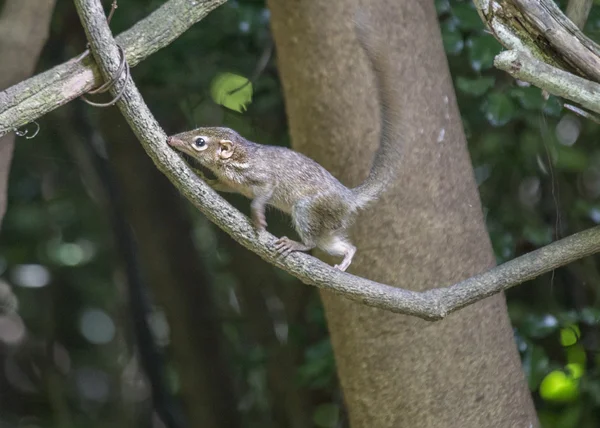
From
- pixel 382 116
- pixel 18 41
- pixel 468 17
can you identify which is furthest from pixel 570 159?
pixel 18 41

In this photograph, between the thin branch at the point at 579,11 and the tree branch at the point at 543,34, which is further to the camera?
the thin branch at the point at 579,11

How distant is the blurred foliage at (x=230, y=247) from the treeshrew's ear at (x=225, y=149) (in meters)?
0.84

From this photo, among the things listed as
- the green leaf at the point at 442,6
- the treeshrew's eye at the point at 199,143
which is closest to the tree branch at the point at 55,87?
the treeshrew's eye at the point at 199,143

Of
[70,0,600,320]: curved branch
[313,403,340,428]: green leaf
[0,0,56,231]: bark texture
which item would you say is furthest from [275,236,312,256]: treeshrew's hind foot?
[313,403,340,428]: green leaf

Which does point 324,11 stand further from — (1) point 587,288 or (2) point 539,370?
(1) point 587,288

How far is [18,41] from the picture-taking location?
2426 mm

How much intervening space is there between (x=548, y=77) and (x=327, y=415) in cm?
188

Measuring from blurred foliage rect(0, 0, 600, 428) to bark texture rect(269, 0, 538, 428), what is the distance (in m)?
0.19

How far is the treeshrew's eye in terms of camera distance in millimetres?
1809

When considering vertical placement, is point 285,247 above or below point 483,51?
above

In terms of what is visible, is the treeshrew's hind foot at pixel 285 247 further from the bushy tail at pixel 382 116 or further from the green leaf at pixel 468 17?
the green leaf at pixel 468 17

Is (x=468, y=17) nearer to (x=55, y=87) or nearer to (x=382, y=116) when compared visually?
(x=382, y=116)

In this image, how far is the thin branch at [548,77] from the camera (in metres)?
1.50

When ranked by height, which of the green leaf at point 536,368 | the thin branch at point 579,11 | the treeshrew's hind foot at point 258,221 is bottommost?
the green leaf at point 536,368
